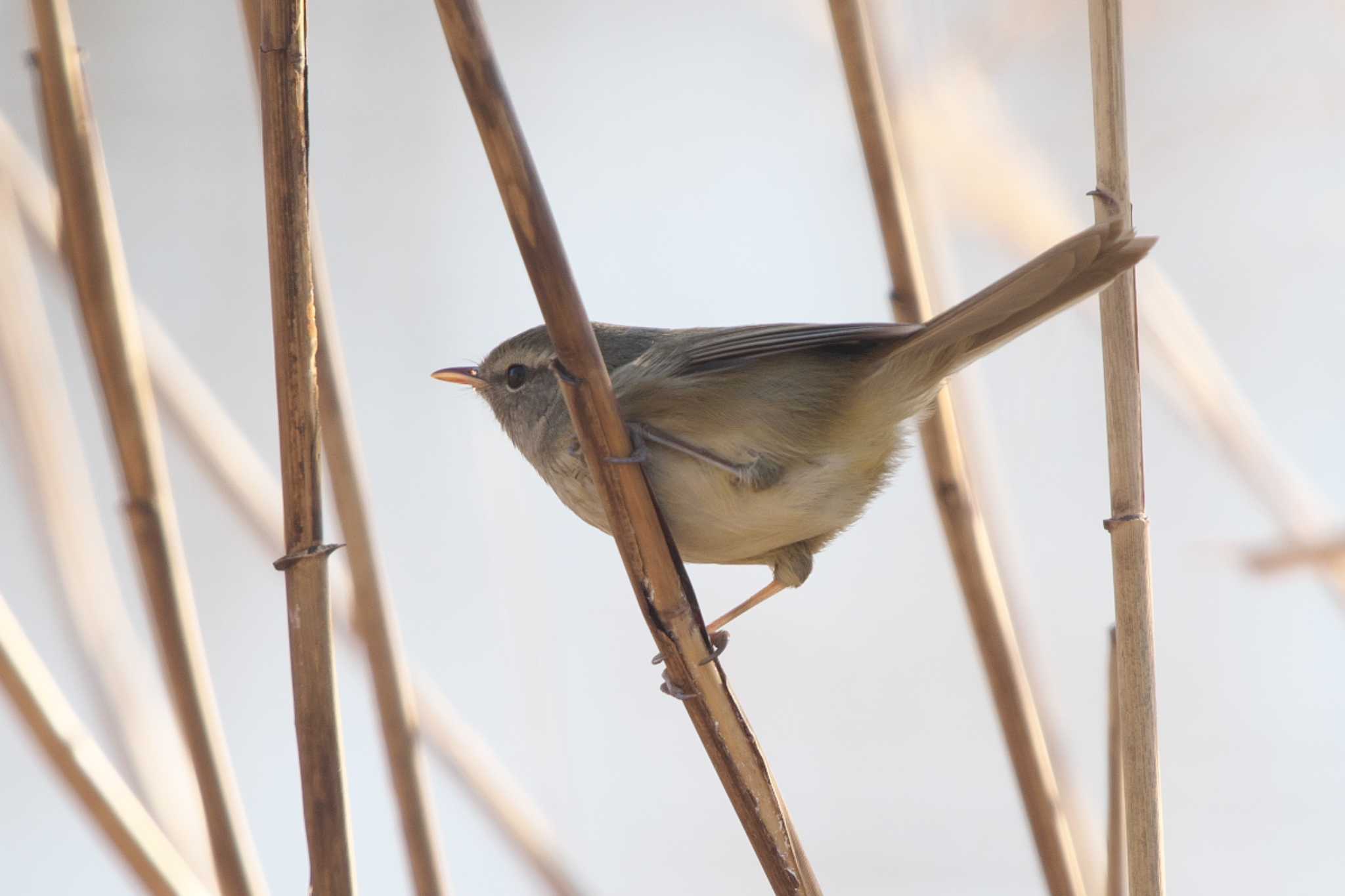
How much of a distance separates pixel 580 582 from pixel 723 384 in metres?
1.55

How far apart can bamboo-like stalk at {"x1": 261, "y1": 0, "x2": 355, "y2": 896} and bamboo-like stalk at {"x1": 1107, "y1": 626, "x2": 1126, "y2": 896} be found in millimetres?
981

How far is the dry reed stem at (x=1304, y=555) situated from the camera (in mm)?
1937

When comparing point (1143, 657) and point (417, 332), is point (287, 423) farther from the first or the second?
point (417, 332)

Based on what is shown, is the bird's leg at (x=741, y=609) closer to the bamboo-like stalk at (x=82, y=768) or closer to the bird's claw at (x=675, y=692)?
the bird's claw at (x=675, y=692)

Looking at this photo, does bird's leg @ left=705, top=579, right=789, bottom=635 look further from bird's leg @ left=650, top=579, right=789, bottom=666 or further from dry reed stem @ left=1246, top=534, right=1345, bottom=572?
dry reed stem @ left=1246, top=534, right=1345, bottom=572

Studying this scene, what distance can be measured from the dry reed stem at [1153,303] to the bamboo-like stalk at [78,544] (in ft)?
5.08

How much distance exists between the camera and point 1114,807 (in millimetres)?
1584

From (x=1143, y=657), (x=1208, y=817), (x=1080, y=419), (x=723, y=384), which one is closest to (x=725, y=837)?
(x=1208, y=817)

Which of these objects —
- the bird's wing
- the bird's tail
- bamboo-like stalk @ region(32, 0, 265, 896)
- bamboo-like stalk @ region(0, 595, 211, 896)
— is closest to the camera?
the bird's tail

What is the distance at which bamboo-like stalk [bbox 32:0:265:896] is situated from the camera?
1.38m

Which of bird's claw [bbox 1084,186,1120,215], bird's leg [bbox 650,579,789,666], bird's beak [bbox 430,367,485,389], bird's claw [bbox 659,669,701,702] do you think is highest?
bird's beak [bbox 430,367,485,389]

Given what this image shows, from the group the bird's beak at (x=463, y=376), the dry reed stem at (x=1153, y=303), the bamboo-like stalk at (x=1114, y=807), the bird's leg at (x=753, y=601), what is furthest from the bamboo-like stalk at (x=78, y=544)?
the dry reed stem at (x=1153, y=303)

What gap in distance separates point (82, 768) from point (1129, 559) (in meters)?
1.35

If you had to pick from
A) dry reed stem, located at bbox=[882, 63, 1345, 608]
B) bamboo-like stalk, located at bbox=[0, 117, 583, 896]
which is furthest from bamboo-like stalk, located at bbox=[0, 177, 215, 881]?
dry reed stem, located at bbox=[882, 63, 1345, 608]
